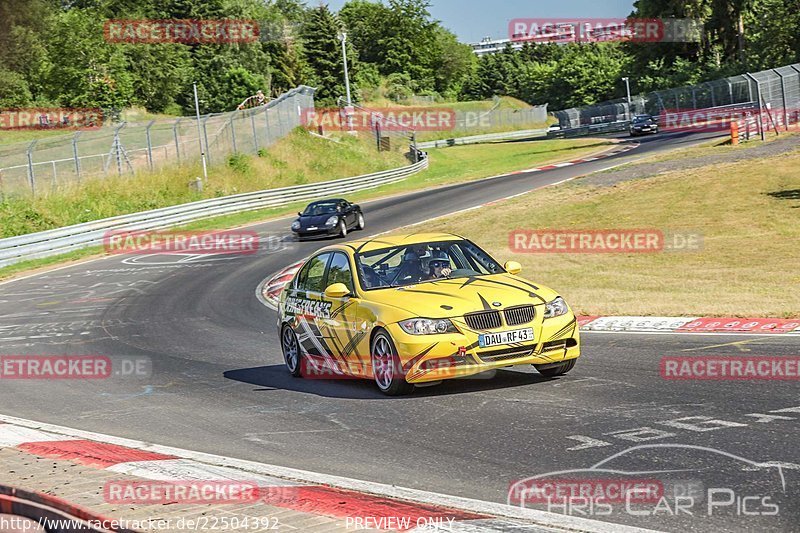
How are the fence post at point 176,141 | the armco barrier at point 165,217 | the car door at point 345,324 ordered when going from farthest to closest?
the fence post at point 176,141 < the armco barrier at point 165,217 < the car door at point 345,324

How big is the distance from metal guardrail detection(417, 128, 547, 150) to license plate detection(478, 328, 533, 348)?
76.4 metres

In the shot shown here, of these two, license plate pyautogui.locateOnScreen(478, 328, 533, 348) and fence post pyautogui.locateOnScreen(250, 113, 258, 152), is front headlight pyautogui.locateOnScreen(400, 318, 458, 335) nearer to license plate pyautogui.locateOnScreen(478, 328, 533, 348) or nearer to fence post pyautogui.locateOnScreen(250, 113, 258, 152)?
license plate pyautogui.locateOnScreen(478, 328, 533, 348)

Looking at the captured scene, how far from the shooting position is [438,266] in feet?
36.6

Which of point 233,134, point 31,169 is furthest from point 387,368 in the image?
point 233,134

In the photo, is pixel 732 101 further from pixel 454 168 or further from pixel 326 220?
pixel 326 220

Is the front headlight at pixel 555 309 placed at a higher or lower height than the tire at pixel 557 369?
higher

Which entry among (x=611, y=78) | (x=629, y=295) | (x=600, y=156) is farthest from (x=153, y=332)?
(x=611, y=78)

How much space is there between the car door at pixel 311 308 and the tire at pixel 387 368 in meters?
1.17

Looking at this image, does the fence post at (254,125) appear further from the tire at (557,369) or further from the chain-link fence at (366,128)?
the tire at (557,369)

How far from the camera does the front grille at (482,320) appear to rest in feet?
32.2

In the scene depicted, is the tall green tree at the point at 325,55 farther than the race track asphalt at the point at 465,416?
Yes

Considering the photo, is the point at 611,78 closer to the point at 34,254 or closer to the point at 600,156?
the point at 600,156

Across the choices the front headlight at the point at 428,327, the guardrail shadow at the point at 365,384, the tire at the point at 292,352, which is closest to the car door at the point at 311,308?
the tire at the point at 292,352

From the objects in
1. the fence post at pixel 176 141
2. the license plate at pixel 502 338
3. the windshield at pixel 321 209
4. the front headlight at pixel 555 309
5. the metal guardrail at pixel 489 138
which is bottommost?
the license plate at pixel 502 338
